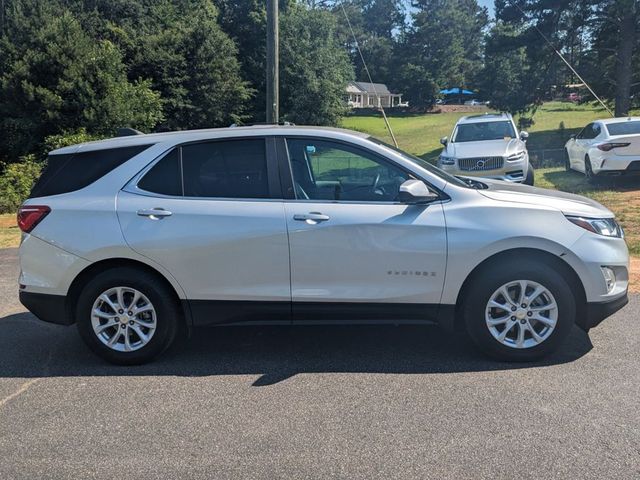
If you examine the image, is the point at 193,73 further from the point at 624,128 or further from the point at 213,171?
the point at 213,171

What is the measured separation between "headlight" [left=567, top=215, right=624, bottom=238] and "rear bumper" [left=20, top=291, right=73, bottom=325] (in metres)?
3.99

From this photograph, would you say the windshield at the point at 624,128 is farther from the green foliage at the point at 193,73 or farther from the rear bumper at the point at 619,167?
the green foliage at the point at 193,73

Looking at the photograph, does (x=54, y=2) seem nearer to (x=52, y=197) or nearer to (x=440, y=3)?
(x=52, y=197)

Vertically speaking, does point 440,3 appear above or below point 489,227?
above

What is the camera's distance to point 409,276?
4.41 m

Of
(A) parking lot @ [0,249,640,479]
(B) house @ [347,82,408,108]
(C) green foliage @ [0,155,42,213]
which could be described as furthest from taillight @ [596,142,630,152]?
(B) house @ [347,82,408,108]

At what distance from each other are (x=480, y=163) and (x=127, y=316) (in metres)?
10.3

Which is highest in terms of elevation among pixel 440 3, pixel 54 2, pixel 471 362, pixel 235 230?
pixel 440 3

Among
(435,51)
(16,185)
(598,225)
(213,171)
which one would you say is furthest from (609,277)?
(435,51)

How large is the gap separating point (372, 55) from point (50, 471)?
9828 centimetres

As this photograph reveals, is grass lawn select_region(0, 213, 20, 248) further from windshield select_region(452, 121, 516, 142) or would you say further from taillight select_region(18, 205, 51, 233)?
windshield select_region(452, 121, 516, 142)

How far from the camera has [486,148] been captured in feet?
44.1

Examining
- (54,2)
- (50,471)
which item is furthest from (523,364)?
(54,2)

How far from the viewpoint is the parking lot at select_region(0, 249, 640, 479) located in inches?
126
